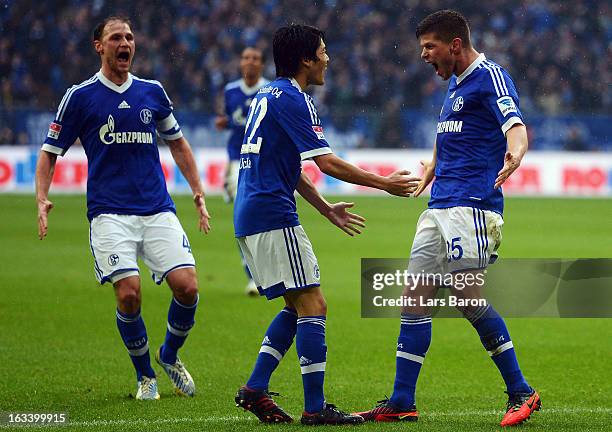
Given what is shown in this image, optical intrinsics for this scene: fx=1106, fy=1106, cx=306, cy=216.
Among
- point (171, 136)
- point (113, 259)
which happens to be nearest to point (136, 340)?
point (113, 259)

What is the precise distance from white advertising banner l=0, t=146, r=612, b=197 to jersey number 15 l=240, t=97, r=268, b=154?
51.5 ft

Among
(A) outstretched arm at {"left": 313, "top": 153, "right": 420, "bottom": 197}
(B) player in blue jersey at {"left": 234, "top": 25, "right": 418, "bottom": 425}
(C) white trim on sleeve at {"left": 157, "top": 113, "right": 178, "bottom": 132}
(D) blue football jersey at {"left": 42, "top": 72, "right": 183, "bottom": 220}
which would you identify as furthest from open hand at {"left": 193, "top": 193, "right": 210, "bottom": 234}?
(A) outstretched arm at {"left": 313, "top": 153, "right": 420, "bottom": 197}

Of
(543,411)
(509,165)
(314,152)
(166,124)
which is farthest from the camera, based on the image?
(166,124)

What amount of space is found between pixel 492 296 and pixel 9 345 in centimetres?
464

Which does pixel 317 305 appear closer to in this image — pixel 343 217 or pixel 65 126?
pixel 343 217

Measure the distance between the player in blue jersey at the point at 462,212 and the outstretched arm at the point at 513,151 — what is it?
0.21 meters

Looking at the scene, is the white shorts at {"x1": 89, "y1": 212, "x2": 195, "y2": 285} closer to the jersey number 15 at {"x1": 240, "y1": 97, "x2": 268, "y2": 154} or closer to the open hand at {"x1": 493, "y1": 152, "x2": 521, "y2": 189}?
the jersey number 15 at {"x1": 240, "y1": 97, "x2": 268, "y2": 154}

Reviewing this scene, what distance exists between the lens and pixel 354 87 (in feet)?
83.5

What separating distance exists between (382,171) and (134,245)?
16.0 metres

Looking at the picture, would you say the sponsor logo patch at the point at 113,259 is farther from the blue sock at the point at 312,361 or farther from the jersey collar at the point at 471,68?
the jersey collar at the point at 471,68

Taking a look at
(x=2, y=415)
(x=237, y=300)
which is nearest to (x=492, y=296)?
(x=237, y=300)

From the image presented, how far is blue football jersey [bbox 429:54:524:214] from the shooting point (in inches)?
223

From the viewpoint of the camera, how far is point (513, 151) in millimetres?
5223

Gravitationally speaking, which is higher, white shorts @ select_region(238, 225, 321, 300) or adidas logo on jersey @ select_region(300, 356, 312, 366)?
white shorts @ select_region(238, 225, 321, 300)
